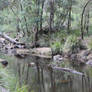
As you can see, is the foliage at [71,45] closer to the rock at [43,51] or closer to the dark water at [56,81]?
the rock at [43,51]

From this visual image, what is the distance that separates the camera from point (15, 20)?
27719 millimetres

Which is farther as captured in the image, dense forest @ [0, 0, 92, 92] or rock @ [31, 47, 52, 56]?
rock @ [31, 47, 52, 56]

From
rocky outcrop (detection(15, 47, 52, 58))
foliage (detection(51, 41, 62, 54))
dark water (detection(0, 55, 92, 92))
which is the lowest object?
dark water (detection(0, 55, 92, 92))

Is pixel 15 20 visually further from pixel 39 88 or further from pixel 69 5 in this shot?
pixel 39 88

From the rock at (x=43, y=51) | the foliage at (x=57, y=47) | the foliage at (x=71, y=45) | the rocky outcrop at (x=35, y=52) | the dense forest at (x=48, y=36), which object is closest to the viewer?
the dense forest at (x=48, y=36)

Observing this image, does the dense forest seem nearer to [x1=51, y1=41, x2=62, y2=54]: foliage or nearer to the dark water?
[x1=51, y1=41, x2=62, y2=54]: foliage

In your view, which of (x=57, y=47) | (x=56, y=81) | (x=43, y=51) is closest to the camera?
(x=56, y=81)

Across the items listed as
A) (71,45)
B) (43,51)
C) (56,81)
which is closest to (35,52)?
(43,51)

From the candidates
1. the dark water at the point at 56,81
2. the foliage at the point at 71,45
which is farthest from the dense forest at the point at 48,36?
the dark water at the point at 56,81

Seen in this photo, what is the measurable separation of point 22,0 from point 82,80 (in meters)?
14.2

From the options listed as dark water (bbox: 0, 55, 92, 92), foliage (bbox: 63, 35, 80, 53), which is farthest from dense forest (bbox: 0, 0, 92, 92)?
dark water (bbox: 0, 55, 92, 92)

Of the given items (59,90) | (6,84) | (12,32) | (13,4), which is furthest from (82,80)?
(12,32)

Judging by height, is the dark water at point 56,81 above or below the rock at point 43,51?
below

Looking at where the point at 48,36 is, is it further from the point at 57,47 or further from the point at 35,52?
the point at 57,47
